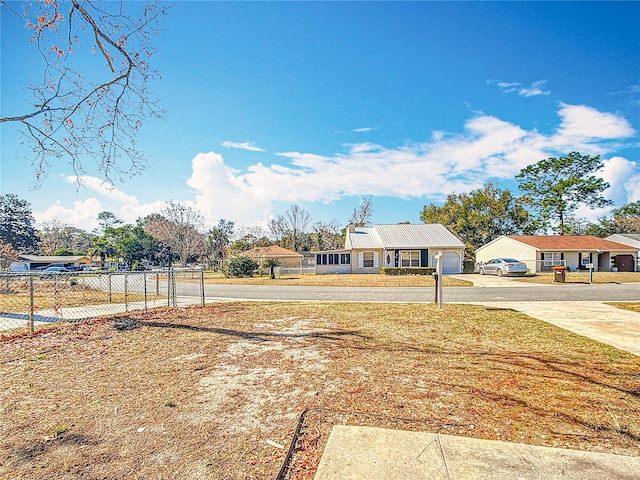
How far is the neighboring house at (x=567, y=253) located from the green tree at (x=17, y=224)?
206 feet

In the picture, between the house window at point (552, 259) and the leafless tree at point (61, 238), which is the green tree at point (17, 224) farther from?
the house window at point (552, 259)

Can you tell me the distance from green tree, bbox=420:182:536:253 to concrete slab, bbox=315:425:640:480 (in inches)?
1554

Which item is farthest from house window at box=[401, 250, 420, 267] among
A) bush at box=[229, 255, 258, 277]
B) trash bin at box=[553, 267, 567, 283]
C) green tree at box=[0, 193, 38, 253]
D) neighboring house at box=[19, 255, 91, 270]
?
green tree at box=[0, 193, 38, 253]

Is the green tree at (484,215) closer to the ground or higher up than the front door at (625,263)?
higher up

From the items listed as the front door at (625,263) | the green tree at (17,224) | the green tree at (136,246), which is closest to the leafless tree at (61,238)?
the green tree at (17,224)

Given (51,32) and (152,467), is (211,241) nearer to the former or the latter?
(51,32)

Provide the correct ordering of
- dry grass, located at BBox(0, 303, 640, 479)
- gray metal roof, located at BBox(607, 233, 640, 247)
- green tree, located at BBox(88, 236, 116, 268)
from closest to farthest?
A: dry grass, located at BBox(0, 303, 640, 479)
gray metal roof, located at BBox(607, 233, 640, 247)
green tree, located at BBox(88, 236, 116, 268)

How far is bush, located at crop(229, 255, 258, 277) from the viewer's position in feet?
91.8

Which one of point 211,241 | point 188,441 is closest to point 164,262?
point 211,241

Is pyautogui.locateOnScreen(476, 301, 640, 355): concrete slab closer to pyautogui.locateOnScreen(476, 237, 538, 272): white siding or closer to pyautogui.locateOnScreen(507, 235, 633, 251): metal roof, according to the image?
pyautogui.locateOnScreen(476, 237, 538, 272): white siding

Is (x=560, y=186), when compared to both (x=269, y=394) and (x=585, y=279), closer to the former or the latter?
(x=585, y=279)

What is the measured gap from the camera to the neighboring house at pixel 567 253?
2975cm

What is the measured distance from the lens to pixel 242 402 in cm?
345

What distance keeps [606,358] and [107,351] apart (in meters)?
7.55
